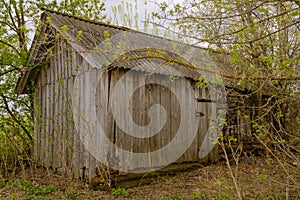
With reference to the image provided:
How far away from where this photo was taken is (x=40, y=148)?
9.27 metres

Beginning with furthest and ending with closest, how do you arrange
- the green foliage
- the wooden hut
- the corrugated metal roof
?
the green foliage → the wooden hut → the corrugated metal roof

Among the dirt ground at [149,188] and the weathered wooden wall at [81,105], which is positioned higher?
the weathered wooden wall at [81,105]

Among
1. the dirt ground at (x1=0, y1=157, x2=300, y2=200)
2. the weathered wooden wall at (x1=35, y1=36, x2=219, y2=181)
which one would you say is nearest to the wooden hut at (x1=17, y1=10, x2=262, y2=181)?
the weathered wooden wall at (x1=35, y1=36, x2=219, y2=181)

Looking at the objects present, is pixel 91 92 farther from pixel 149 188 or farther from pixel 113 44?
pixel 149 188

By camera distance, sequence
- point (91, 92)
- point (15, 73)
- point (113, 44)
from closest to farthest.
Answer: point (91, 92)
point (113, 44)
point (15, 73)

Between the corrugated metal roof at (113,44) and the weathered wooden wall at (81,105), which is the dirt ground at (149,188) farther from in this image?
the corrugated metal roof at (113,44)

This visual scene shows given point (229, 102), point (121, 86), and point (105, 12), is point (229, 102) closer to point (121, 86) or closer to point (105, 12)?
point (121, 86)

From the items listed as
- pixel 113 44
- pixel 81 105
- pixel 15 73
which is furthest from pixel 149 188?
pixel 15 73

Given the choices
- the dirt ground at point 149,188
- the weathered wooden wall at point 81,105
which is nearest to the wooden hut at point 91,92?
the weathered wooden wall at point 81,105

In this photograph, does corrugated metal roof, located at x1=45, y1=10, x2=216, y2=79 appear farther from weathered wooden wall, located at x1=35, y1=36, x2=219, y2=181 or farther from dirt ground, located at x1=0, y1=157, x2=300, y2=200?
dirt ground, located at x1=0, y1=157, x2=300, y2=200

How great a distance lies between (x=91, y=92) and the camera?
691 centimetres

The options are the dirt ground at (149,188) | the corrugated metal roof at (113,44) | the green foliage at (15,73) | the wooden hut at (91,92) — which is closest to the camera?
the dirt ground at (149,188)

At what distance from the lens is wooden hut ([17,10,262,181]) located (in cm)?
679

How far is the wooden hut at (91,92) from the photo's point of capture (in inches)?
267
